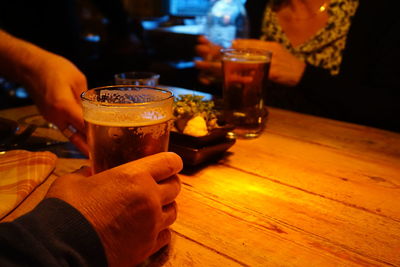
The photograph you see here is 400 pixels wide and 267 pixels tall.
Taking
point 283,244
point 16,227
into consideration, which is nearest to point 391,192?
point 283,244

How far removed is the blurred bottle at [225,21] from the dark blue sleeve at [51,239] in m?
1.56

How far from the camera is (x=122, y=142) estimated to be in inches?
22.5

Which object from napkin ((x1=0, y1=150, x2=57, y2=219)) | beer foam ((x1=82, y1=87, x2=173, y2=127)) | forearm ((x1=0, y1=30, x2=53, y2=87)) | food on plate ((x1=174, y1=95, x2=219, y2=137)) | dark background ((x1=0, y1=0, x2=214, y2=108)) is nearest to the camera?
beer foam ((x1=82, y1=87, x2=173, y2=127))

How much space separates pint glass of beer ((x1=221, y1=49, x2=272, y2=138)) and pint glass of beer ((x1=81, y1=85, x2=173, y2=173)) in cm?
60

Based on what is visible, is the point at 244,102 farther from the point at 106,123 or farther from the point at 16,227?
the point at 16,227

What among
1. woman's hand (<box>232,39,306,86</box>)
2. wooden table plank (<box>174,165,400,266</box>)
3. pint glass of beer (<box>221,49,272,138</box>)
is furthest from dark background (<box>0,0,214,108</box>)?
wooden table plank (<box>174,165,400,266</box>)

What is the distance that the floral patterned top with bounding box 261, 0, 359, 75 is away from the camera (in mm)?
2041

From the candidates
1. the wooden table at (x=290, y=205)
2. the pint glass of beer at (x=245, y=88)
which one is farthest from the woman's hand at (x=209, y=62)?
the wooden table at (x=290, y=205)

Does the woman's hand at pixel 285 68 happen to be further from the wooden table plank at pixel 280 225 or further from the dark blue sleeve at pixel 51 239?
the dark blue sleeve at pixel 51 239

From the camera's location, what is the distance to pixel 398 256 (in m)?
0.60

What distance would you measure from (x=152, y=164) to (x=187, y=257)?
18cm

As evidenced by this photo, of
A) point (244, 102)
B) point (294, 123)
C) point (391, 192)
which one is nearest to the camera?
point (391, 192)

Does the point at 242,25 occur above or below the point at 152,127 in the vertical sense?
above

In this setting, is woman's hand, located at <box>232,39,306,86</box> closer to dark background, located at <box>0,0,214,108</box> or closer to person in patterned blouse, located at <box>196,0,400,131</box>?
person in patterned blouse, located at <box>196,0,400,131</box>
